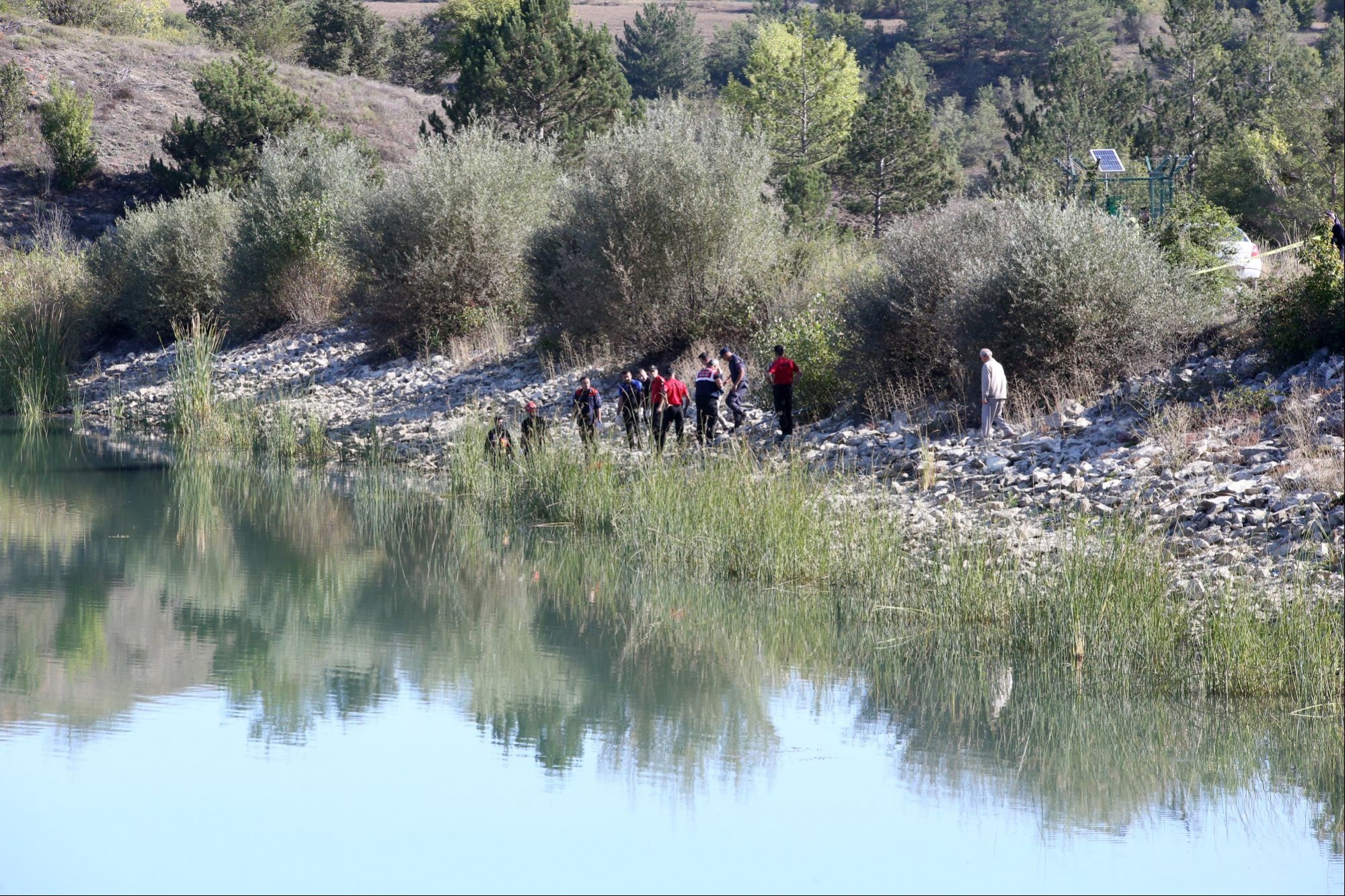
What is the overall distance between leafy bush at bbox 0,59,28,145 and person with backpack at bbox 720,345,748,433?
43.6 metres

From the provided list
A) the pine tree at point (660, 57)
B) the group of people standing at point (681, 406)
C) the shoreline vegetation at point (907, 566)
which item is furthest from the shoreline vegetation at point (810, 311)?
the pine tree at point (660, 57)

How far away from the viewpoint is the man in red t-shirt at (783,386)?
21.8 m

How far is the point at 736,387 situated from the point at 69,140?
40.3m

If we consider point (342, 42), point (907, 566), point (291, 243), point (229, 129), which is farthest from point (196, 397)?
point (342, 42)

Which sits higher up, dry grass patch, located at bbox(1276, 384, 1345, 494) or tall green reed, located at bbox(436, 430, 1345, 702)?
dry grass patch, located at bbox(1276, 384, 1345, 494)

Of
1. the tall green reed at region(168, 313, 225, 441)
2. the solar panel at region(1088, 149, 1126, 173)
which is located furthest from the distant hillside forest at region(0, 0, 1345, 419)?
the tall green reed at region(168, 313, 225, 441)

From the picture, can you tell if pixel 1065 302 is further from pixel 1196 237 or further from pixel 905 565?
pixel 905 565

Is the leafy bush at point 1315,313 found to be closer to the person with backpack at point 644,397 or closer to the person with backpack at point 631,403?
the person with backpack at point 644,397

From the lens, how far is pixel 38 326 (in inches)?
1417

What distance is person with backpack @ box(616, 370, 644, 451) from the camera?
20906 millimetres

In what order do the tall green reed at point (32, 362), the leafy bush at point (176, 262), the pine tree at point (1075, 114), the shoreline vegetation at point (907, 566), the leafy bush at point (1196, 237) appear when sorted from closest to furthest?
the shoreline vegetation at point (907, 566) → the leafy bush at point (1196, 237) → the tall green reed at point (32, 362) → the leafy bush at point (176, 262) → the pine tree at point (1075, 114)

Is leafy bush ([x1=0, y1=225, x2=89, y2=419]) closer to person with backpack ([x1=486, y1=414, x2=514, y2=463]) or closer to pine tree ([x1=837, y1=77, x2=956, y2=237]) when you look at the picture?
person with backpack ([x1=486, y1=414, x2=514, y2=463])

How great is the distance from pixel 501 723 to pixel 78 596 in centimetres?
657

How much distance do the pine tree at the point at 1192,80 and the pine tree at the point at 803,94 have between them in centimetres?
1717
